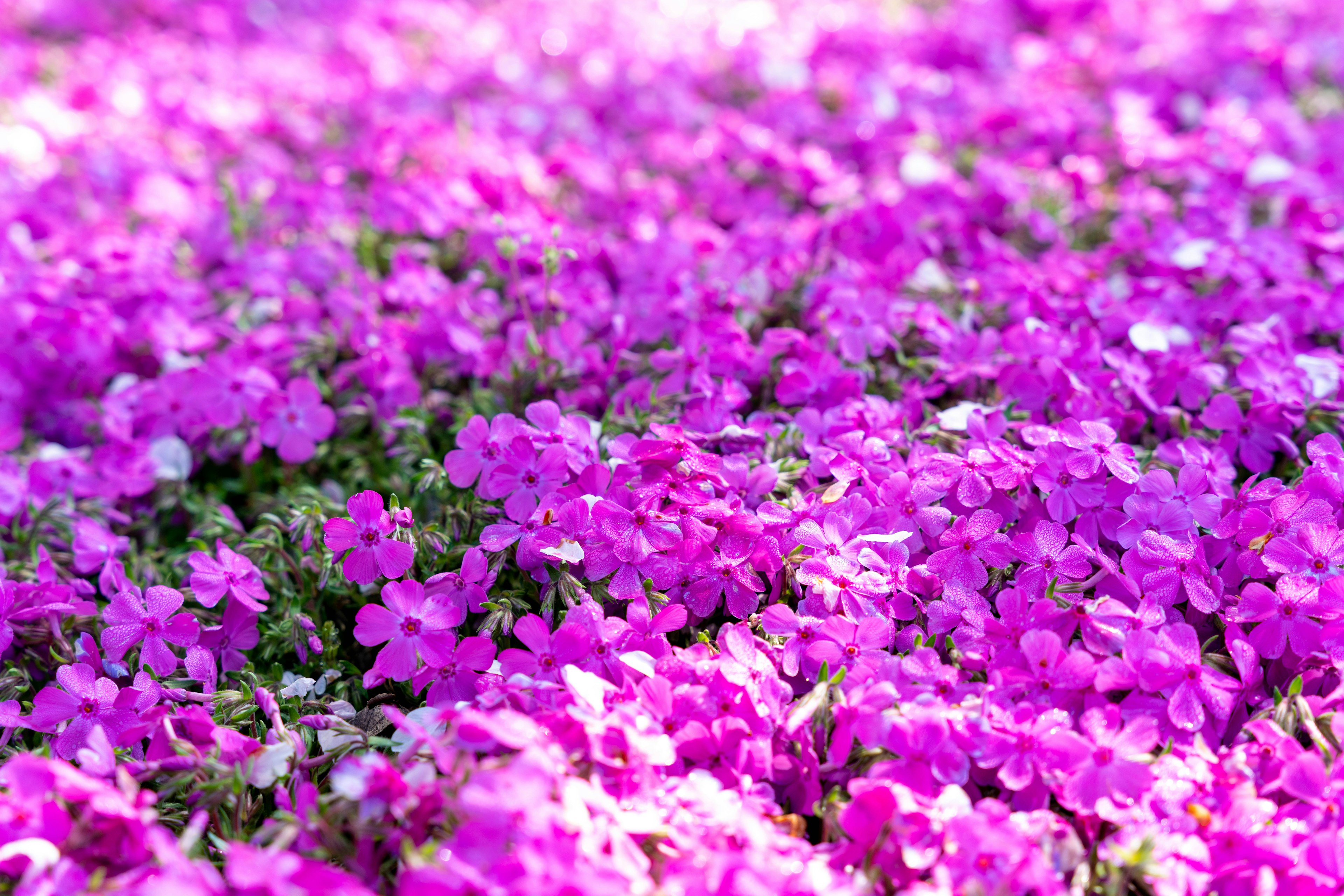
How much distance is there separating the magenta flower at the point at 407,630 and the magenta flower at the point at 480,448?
0.92ft

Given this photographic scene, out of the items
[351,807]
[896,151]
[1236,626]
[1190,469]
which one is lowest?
[351,807]

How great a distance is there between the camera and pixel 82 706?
A: 1732 mm

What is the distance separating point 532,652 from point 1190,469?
1186 millimetres

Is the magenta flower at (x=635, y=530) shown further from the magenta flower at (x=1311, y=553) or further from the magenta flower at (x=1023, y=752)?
the magenta flower at (x=1311, y=553)

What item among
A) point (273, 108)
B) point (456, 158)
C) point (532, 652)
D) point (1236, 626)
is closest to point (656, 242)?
point (456, 158)

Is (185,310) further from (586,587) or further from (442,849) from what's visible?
(442,849)

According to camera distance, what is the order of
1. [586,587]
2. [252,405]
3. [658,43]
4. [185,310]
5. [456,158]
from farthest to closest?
1. [658,43]
2. [456,158]
3. [185,310]
4. [252,405]
5. [586,587]

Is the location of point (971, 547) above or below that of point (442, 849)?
above

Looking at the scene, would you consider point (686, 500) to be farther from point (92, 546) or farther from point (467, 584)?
point (92, 546)

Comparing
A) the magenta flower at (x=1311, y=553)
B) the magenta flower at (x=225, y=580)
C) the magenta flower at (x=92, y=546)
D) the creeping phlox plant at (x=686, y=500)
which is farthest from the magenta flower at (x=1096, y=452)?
the magenta flower at (x=92, y=546)

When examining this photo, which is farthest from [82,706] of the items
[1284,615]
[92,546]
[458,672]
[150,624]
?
[1284,615]

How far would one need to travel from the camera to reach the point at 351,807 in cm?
143

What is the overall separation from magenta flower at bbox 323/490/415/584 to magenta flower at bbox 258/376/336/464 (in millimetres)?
633

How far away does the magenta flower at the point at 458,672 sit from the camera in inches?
67.6
